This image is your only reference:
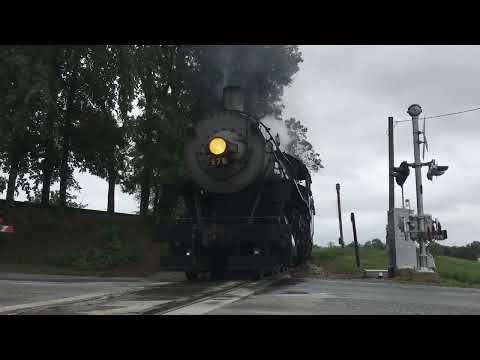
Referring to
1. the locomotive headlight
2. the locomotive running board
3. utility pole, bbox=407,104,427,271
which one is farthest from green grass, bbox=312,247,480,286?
the locomotive headlight

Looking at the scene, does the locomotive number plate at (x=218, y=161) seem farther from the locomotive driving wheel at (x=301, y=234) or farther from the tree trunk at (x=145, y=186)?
the tree trunk at (x=145, y=186)

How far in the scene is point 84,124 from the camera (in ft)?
86.6

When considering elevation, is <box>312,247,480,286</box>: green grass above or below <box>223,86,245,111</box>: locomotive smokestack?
below

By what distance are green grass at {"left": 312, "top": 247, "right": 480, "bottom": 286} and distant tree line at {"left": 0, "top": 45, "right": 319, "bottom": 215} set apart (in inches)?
299

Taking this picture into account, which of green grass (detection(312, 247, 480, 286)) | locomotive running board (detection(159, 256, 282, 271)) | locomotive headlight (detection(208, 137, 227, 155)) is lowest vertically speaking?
green grass (detection(312, 247, 480, 286))

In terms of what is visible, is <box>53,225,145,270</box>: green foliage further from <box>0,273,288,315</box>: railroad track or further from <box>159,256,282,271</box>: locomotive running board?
<box>0,273,288,315</box>: railroad track

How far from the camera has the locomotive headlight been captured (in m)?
13.1

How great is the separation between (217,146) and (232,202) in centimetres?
172

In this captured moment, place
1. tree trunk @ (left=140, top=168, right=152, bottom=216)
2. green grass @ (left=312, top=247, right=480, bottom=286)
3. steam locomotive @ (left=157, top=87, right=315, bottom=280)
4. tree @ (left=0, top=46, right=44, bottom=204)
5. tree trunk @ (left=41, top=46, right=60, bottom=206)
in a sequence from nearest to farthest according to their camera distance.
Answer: steam locomotive @ (left=157, top=87, right=315, bottom=280) < green grass @ (left=312, top=247, right=480, bottom=286) < tree @ (left=0, top=46, right=44, bottom=204) < tree trunk @ (left=41, top=46, right=60, bottom=206) < tree trunk @ (left=140, top=168, right=152, bottom=216)

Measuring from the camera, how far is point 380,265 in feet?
69.8

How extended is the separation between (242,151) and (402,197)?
6924 millimetres

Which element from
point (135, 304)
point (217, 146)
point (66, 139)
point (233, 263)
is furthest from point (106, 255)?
point (135, 304)
